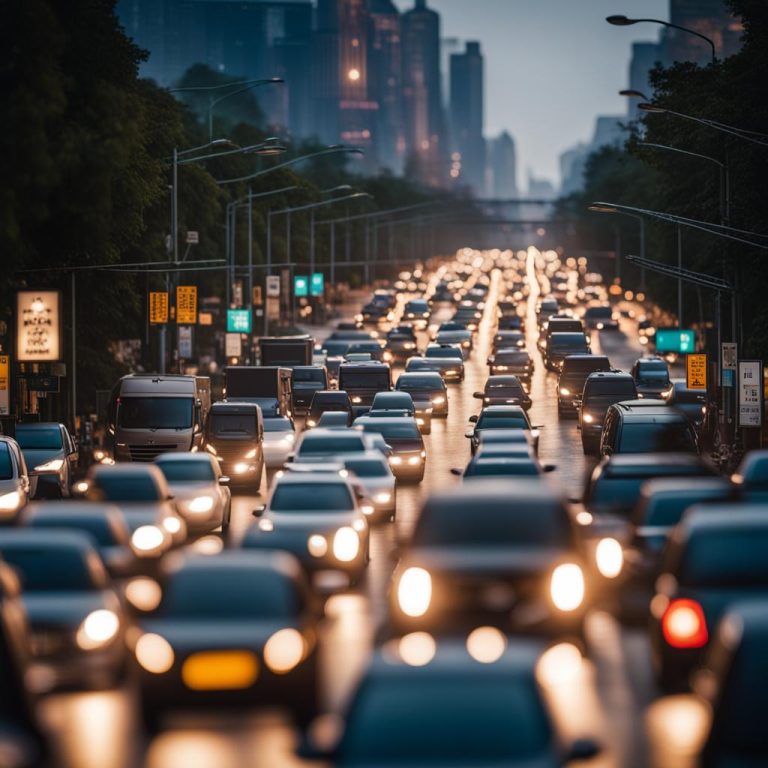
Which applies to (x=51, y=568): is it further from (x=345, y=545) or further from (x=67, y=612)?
(x=345, y=545)

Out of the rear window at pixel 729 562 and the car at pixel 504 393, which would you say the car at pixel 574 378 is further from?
the rear window at pixel 729 562

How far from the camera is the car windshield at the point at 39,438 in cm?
4347

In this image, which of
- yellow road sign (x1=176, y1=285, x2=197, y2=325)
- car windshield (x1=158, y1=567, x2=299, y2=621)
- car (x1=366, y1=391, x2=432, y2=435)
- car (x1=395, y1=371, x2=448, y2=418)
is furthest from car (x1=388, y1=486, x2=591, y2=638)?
yellow road sign (x1=176, y1=285, x2=197, y2=325)

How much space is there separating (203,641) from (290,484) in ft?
39.1

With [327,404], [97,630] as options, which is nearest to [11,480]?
[97,630]

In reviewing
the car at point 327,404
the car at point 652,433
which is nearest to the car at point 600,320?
the car at point 327,404

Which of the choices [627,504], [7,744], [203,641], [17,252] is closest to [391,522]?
[17,252]

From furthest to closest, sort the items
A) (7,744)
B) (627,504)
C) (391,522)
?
(391,522), (627,504), (7,744)

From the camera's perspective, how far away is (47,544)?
18.7 metres

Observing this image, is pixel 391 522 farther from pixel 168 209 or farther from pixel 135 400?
pixel 168 209

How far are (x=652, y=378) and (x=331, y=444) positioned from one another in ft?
107

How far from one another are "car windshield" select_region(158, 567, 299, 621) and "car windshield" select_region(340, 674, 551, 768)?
6011mm

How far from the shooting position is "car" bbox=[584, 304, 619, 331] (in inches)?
4943

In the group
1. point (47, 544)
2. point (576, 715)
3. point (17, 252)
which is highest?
point (17, 252)
